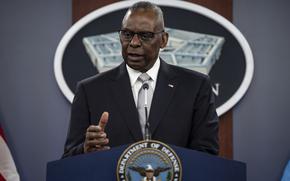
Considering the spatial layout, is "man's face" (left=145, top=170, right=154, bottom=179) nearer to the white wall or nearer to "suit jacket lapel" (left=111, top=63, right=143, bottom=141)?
"suit jacket lapel" (left=111, top=63, right=143, bottom=141)

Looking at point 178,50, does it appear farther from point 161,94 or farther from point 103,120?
point 103,120

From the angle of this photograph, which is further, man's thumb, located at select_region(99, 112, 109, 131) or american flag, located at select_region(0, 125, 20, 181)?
american flag, located at select_region(0, 125, 20, 181)

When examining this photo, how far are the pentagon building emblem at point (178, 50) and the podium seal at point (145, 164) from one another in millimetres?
1920

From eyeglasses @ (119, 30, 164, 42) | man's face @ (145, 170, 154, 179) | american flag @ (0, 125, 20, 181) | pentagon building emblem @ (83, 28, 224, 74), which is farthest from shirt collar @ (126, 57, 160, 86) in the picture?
american flag @ (0, 125, 20, 181)

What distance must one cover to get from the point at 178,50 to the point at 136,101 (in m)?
1.57

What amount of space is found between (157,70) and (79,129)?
0.33m

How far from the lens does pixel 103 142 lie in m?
1.50

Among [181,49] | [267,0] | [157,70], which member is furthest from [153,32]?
[267,0]

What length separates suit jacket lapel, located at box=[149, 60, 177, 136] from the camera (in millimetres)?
1780

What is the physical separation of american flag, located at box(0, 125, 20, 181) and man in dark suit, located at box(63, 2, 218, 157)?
150cm

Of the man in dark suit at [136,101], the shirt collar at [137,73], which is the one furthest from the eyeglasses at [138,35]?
the shirt collar at [137,73]

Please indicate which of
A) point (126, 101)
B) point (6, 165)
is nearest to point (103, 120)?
point (126, 101)

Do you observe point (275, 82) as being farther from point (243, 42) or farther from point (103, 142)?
point (103, 142)

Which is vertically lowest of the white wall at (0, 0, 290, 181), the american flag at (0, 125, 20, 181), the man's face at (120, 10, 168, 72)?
the american flag at (0, 125, 20, 181)
